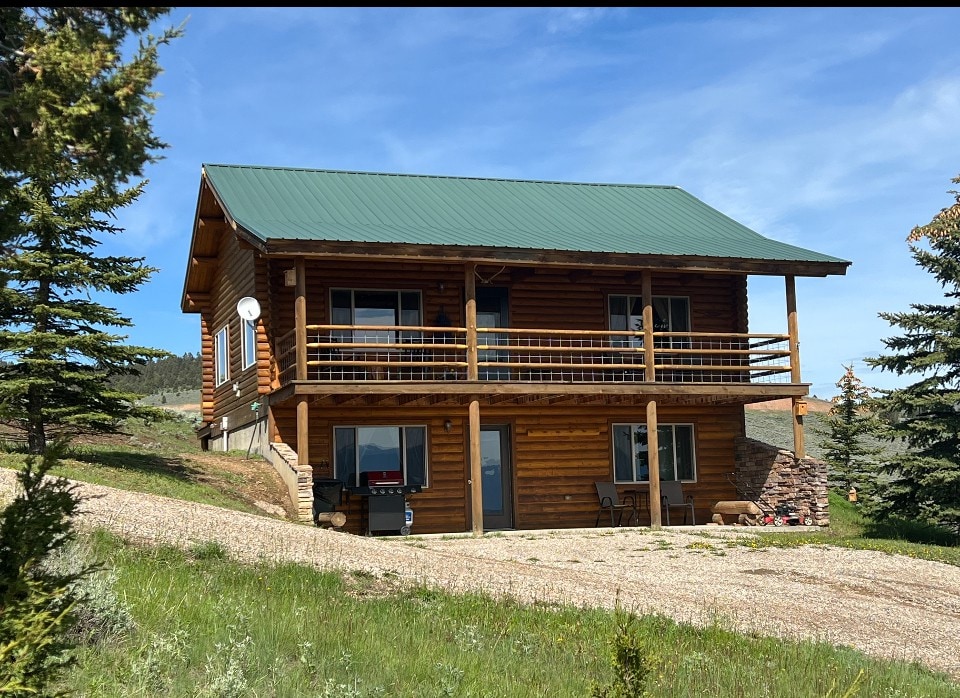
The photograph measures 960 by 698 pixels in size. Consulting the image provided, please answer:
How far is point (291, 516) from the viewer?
18219 mm

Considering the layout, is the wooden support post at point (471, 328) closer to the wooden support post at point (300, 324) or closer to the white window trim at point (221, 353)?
the wooden support post at point (300, 324)

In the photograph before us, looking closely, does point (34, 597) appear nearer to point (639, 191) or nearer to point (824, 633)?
point (824, 633)

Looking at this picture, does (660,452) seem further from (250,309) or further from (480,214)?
(250,309)

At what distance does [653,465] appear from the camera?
20609mm

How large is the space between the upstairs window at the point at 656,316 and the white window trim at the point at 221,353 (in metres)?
9.07

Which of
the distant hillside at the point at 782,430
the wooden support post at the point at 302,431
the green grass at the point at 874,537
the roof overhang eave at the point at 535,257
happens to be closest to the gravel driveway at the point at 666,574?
the green grass at the point at 874,537

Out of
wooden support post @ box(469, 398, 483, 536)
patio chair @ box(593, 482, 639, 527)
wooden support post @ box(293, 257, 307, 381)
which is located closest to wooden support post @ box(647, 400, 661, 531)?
patio chair @ box(593, 482, 639, 527)

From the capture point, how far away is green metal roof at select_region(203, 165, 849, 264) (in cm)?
2017

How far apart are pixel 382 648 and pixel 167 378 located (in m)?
60.3

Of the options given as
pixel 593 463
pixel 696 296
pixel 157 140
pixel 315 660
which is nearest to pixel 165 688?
pixel 315 660

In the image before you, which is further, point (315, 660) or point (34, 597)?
point (315, 660)

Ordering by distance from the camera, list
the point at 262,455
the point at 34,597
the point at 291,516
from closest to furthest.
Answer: the point at 34,597, the point at 291,516, the point at 262,455

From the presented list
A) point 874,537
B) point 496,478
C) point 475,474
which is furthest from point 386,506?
point 874,537

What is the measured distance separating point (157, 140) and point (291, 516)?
12152 mm
